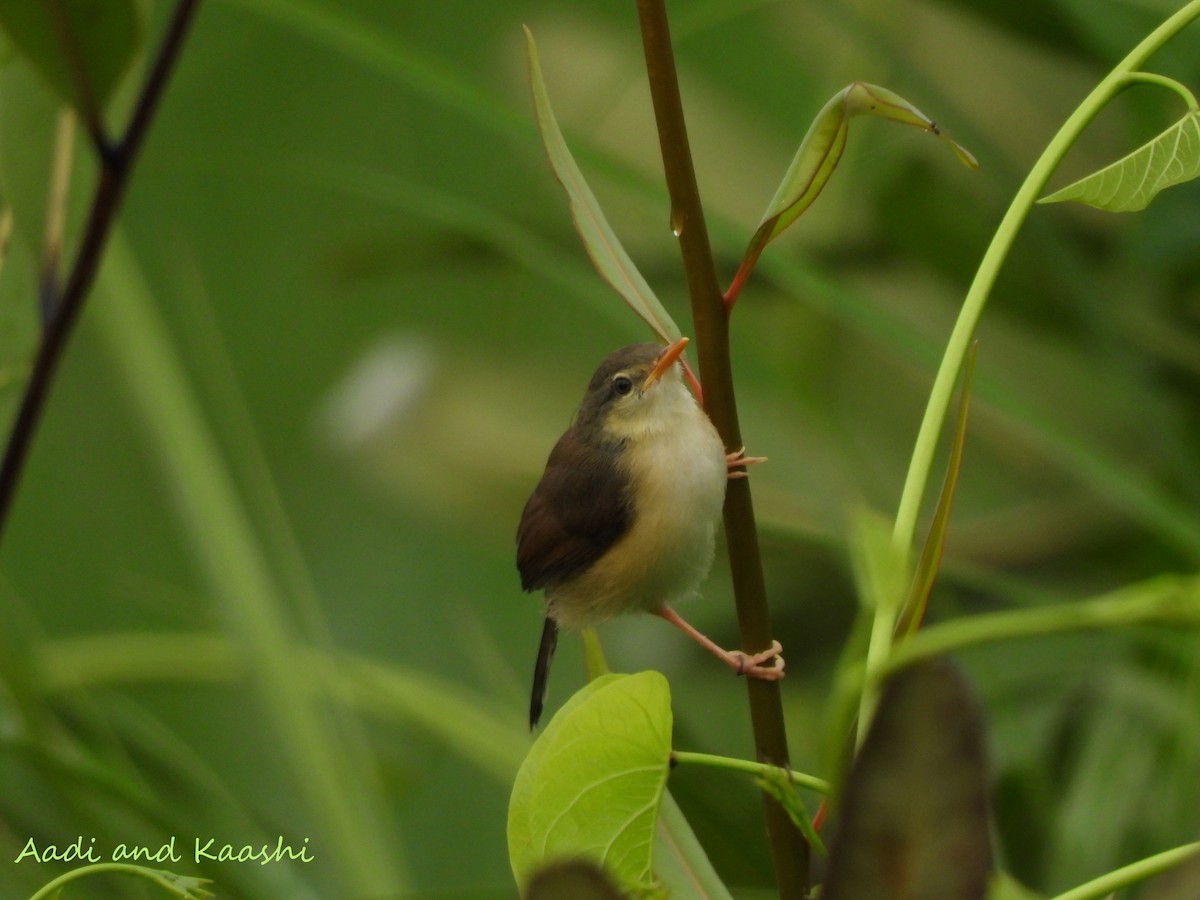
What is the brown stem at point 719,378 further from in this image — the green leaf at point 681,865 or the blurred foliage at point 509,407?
the blurred foliage at point 509,407

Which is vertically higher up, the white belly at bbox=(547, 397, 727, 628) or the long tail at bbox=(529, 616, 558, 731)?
the white belly at bbox=(547, 397, 727, 628)

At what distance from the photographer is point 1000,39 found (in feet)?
4.74

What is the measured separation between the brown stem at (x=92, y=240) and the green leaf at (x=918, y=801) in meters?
0.35

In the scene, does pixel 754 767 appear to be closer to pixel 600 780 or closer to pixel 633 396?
pixel 600 780

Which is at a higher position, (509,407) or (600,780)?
(600,780)

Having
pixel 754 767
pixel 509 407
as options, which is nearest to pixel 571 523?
pixel 754 767

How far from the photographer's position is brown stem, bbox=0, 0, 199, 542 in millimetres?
483

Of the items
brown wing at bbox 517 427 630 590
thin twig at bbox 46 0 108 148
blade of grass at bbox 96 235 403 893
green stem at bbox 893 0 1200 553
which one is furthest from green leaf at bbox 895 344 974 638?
blade of grass at bbox 96 235 403 893

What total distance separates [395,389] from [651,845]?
45.1 inches

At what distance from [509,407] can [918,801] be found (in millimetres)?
1489

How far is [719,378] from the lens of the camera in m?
0.43

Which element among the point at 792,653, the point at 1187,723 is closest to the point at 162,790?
the point at 792,653

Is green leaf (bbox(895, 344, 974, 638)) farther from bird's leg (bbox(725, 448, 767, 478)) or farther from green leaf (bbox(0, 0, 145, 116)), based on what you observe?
green leaf (bbox(0, 0, 145, 116))

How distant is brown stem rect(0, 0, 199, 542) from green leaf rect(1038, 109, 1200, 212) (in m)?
0.32
